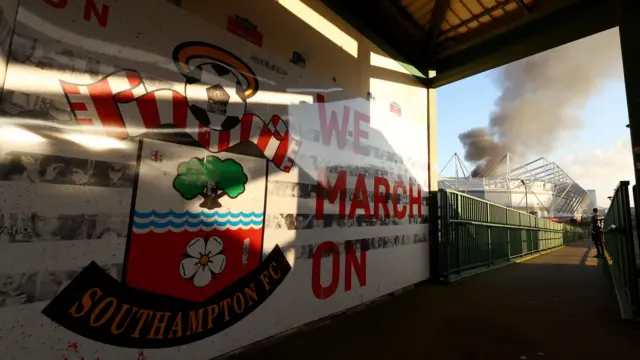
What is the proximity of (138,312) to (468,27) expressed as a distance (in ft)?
21.0

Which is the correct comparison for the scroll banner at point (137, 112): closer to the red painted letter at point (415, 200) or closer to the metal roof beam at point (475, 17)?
the red painted letter at point (415, 200)

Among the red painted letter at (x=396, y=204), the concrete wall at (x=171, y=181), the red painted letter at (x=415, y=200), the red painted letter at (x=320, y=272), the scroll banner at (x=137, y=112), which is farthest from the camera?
the red painted letter at (x=415, y=200)

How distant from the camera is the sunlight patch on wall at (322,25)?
376 cm

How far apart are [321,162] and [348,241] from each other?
113 cm

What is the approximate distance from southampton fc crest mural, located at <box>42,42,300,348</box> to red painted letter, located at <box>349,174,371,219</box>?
1400 mm

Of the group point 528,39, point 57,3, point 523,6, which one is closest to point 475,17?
point 523,6

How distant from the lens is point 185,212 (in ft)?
8.52

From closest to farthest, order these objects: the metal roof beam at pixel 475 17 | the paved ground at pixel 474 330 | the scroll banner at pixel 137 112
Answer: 1. the scroll banner at pixel 137 112
2. the paved ground at pixel 474 330
3. the metal roof beam at pixel 475 17

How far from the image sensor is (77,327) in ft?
6.72

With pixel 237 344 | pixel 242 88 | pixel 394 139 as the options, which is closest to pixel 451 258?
pixel 394 139

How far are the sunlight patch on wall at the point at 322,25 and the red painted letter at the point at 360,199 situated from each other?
1.88m

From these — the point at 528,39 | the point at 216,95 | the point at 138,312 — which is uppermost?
the point at 528,39

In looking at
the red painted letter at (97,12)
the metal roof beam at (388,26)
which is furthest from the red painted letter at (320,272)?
the metal roof beam at (388,26)

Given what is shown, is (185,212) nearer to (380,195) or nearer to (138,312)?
(138,312)
